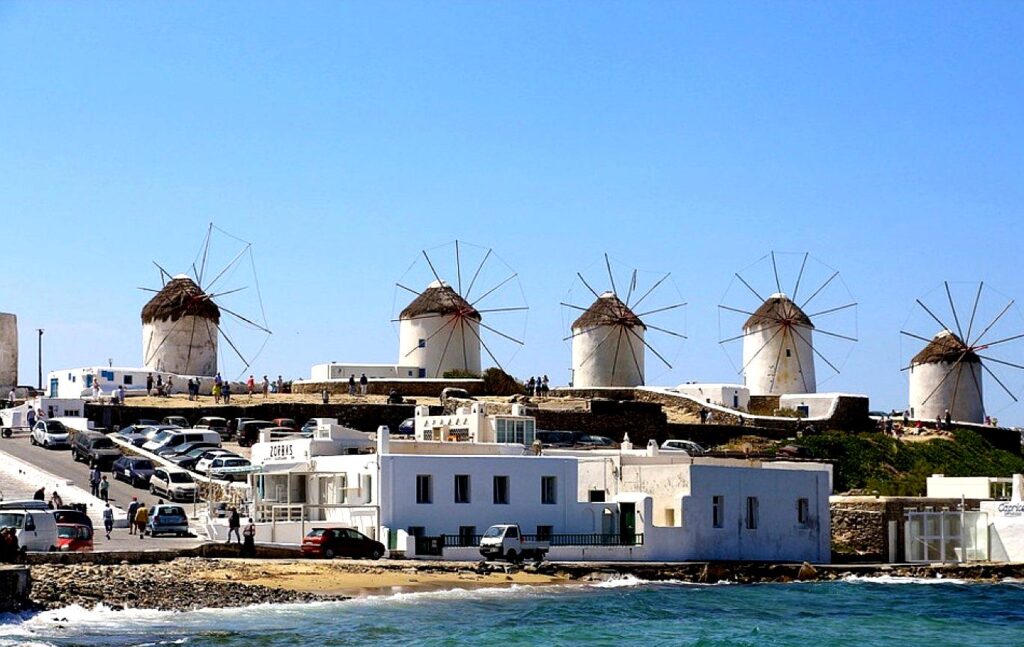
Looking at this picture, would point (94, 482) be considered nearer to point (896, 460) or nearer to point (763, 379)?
point (896, 460)

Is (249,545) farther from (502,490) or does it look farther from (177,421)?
(177,421)

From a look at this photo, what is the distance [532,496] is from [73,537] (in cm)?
1218

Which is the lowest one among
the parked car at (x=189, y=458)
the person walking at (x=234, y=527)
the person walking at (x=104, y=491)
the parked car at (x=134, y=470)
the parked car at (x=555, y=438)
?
the person walking at (x=234, y=527)

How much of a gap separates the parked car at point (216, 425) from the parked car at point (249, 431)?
3.35 ft

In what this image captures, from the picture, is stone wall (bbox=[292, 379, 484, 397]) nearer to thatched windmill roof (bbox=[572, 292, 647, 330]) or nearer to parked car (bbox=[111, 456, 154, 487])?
thatched windmill roof (bbox=[572, 292, 647, 330])

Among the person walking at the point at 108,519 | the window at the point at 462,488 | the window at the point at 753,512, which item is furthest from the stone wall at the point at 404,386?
the window at the point at 462,488

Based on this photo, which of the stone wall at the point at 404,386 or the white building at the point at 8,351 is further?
the white building at the point at 8,351

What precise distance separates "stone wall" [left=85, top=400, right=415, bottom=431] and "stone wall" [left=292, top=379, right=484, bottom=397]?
7.32 m

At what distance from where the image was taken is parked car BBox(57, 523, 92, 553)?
38562 mm

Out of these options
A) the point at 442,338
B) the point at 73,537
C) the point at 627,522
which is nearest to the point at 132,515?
the point at 73,537

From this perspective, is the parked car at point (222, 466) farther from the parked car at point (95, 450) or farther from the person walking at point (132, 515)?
the person walking at point (132, 515)

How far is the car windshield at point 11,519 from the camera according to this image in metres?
37.7

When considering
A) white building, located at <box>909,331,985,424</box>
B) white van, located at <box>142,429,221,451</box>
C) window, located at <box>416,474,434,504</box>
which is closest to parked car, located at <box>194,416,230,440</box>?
white van, located at <box>142,429,221,451</box>

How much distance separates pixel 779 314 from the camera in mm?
90188
